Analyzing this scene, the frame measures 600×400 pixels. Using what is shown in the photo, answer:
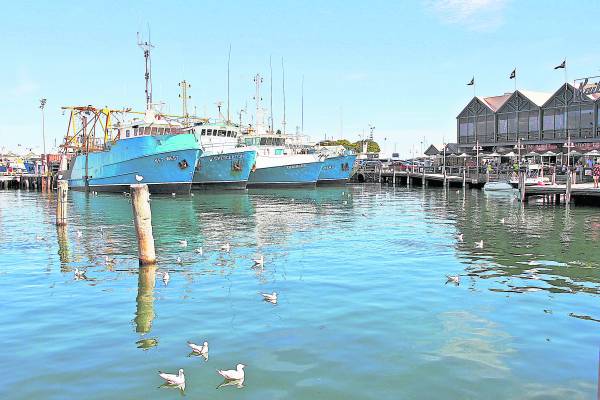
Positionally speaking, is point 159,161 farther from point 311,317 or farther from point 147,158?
point 311,317

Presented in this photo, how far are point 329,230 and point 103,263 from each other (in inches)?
408

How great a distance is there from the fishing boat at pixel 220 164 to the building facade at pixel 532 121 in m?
24.5

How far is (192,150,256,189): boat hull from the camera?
5453 cm

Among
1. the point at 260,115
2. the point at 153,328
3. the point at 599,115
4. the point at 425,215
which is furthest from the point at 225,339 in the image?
the point at 260,115

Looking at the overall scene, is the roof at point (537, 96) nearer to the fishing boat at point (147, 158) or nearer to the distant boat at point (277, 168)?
the distant boat at point (277, 168)

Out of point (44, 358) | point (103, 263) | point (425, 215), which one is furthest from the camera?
point (425, 215)

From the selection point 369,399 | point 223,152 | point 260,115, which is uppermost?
point 260,115

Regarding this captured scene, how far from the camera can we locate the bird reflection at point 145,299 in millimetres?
10648

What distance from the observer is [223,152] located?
186 feet

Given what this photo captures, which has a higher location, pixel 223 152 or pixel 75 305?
pixel 223 152

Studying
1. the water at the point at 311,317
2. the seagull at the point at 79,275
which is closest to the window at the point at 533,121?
the water at the point at 311,317

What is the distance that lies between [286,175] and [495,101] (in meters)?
28.3

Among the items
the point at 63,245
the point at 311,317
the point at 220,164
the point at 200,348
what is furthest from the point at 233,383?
the point at 220,164

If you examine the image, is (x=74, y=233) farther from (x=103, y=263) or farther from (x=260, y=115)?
(x=260, y=115)
